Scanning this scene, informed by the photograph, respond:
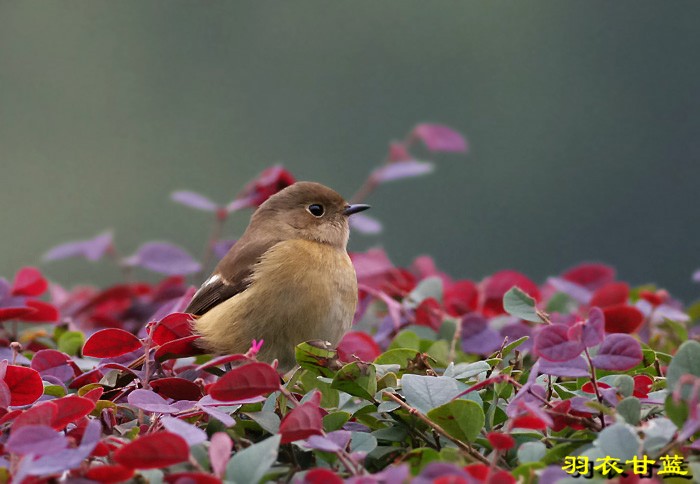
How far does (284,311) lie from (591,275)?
122 cm

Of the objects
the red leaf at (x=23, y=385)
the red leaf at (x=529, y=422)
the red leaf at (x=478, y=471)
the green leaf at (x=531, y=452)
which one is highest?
the red leaf at (x=23, y=385)

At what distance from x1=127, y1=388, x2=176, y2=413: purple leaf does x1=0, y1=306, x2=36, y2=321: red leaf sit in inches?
34.4

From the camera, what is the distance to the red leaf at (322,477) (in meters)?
1.62

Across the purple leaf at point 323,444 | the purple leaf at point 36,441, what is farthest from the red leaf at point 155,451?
the purple leaf at point 323,444

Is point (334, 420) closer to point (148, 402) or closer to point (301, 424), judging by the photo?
point (301, 424)

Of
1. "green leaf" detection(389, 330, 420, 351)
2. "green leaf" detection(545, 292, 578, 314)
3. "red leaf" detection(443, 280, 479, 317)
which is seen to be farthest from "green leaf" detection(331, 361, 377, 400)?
"green leaf" detection(545, 292, 578, 314)

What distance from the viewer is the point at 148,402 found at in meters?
1.96

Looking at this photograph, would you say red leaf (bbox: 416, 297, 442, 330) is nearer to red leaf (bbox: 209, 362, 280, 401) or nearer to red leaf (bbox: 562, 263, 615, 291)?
red leaf (bbox: 562, 263, 615, 291)

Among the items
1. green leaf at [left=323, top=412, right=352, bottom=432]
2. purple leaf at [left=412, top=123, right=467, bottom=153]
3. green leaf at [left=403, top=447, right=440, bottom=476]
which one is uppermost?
purple leaf at [left=412, top=123, right=467, bottom=153]

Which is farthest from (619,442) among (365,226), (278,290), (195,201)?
(195,201)

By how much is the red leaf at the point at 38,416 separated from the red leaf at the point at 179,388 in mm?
344

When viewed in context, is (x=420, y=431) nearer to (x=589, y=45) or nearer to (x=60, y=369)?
(x=60, y=369)

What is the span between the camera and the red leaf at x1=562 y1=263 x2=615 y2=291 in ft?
12.2

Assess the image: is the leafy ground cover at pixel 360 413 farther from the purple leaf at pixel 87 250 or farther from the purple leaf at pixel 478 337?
the purple leaf at pixel 87 250
